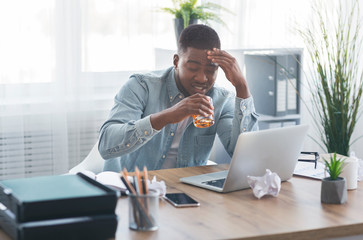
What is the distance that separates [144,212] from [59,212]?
0.22 metres

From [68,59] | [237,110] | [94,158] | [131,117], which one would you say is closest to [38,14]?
[68,59]

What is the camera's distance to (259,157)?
1.77 m

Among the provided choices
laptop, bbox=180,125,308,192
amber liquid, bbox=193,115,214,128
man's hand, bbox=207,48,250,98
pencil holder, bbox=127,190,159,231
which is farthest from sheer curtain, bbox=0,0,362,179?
pencil holder, bbox=127,190,159,231

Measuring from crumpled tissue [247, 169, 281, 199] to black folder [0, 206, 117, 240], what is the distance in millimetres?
549

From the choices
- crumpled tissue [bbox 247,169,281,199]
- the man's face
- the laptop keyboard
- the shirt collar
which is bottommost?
the laptop keyboard

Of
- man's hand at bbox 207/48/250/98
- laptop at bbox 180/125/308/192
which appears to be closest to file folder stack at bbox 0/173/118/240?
laptop at bbox 180/125/308/192

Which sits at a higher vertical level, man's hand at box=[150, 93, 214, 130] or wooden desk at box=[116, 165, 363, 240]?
man's hand at box=[150, 93, 214, 130]

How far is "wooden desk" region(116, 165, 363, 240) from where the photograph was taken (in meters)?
1.38

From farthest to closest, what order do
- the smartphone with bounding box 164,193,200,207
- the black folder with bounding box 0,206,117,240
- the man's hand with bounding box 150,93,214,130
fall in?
the man's hand with bounding box 150,93,214,130 < the smartphone with bounding box 164,193,200,207 < the black folder with bounding box 0,206,117,240

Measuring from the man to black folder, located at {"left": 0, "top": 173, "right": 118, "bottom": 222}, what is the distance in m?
0.66

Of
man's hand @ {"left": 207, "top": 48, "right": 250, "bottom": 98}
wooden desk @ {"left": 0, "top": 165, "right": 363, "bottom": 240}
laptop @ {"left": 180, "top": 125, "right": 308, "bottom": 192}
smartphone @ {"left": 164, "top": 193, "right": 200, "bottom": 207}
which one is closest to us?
wooden desk @ {"left": 0, "top": 165, "right": 363, "bottom": 240}

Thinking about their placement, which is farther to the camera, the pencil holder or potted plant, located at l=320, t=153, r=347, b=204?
potted plant, located at l=320, t=153, r=347, b=204

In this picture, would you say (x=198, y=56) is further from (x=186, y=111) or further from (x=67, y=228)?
(x=67, y=228)

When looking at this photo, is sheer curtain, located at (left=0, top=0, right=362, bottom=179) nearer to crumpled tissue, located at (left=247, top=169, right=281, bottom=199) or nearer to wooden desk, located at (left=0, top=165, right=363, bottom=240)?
wooden desk, located at (left=0, top=165, right=363, bottom=240)
